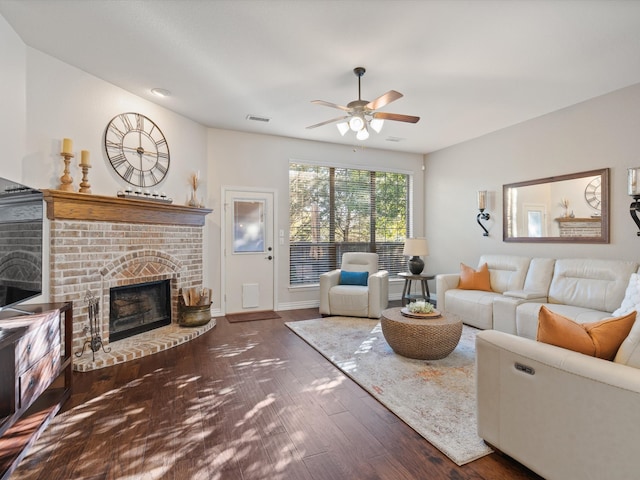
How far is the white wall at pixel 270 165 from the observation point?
16.1 feet

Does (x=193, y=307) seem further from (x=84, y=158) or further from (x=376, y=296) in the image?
(x=376, y=296)

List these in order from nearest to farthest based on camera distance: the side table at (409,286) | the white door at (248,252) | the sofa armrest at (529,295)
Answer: the sofa armrest at (529,295) < the white door at (248,252) < the side table at (409,286)

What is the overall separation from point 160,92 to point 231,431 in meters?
3.52

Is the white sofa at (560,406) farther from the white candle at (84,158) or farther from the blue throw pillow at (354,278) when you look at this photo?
the white candle at (84,158)

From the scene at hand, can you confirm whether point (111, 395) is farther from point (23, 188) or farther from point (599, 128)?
point (599, 128)

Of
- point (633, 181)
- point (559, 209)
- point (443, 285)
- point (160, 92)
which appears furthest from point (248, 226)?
point (633, 181)

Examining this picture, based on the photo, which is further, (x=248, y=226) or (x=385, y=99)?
(x=248, y=226)

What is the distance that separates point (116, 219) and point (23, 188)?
1.25 metres

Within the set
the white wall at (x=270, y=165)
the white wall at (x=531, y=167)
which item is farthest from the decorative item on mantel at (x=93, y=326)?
the white wall at (x=531, y=167)

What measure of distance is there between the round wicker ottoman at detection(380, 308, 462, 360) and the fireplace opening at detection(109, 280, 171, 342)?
284 centimetres

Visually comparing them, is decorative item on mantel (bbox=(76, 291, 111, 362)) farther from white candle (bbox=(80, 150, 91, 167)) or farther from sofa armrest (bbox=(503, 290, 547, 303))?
sofa armrest (bbox=(503, 290, 547, 303))

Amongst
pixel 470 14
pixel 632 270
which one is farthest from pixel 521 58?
pixel 632 270

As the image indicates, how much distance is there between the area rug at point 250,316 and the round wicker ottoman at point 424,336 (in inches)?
88.6

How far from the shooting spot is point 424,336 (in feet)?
9.71
